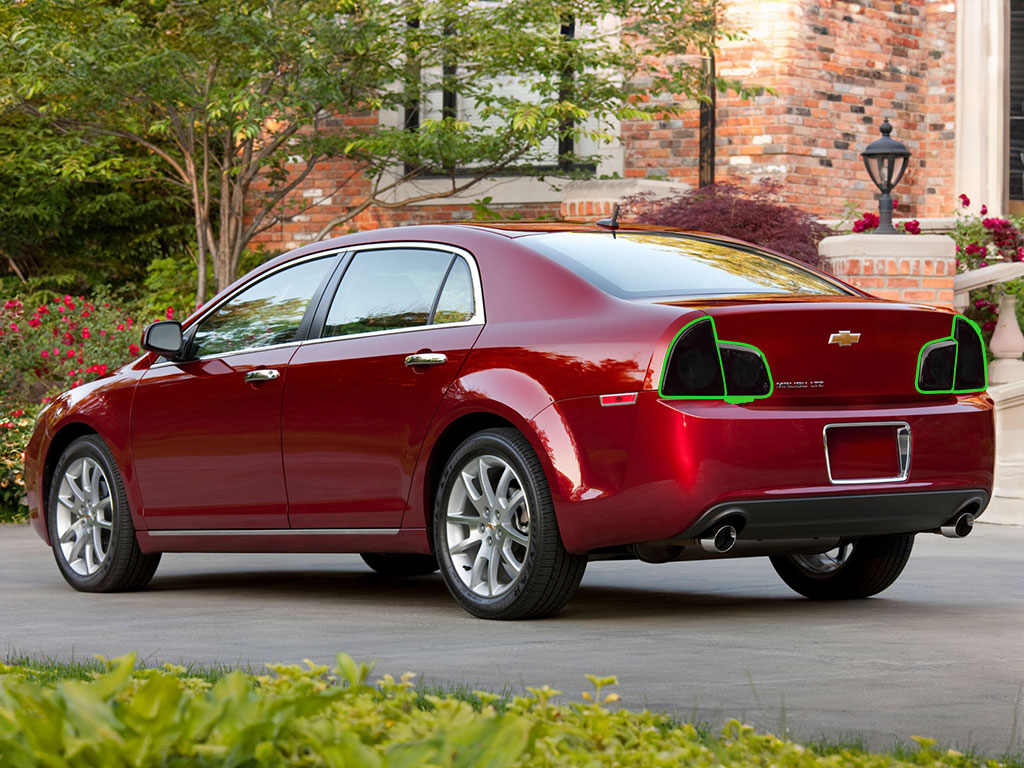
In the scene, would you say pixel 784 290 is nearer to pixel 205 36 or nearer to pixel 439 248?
pixel 439 248

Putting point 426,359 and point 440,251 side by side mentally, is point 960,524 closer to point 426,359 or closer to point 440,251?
point 426,359

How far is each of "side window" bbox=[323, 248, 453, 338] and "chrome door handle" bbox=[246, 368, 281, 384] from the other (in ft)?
0.93

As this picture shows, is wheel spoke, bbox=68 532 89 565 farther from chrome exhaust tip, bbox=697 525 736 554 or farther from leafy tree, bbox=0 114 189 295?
leafy tree, bbox=0 114 189 295

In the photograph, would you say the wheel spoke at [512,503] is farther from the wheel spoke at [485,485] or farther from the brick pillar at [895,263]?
the brick pillar at [895,263]

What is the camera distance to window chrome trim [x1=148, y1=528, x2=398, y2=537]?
6980mm

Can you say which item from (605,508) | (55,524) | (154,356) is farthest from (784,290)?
(55,524)

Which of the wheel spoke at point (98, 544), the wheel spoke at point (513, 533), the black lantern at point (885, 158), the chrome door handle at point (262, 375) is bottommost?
the wheel spoke at point (98, 544)

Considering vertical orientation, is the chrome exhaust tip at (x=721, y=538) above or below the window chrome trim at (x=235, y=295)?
below

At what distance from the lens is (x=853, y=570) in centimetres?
736

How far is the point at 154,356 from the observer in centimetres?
816

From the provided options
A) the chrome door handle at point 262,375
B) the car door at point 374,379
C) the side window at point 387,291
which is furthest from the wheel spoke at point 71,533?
the side window at point 387,291

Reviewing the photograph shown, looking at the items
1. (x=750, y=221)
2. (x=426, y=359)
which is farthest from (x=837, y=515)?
(x=750, y=221)

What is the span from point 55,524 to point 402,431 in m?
2.42

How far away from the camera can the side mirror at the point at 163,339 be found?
783 centimetres
